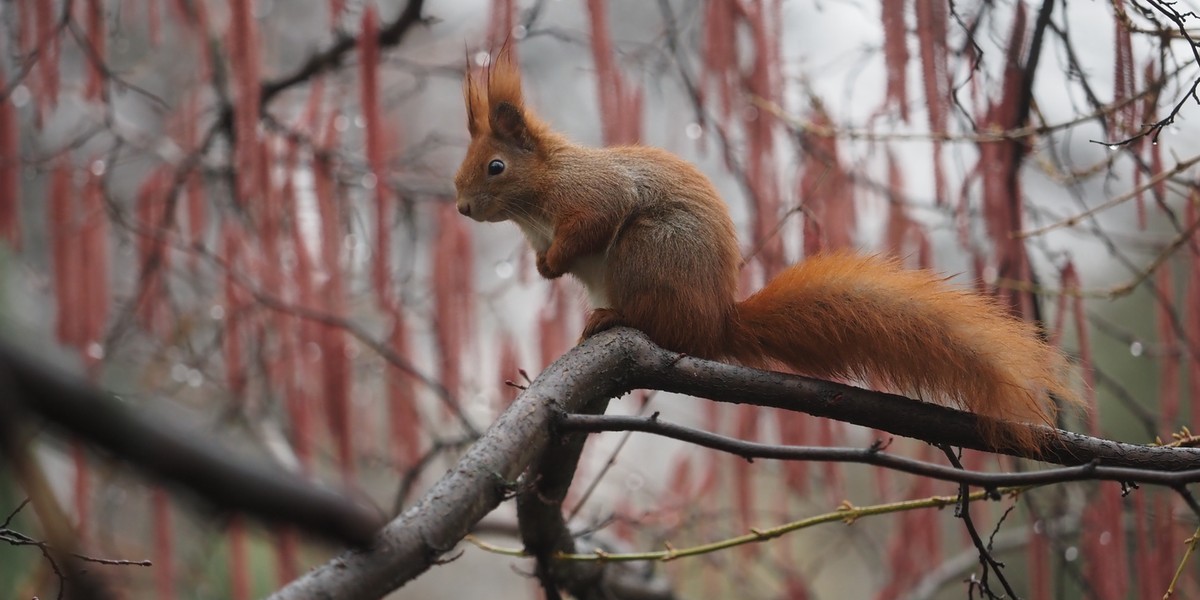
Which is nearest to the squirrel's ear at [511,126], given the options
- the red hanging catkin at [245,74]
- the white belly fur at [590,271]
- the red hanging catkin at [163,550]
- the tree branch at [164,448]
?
the white belly fur at [590,271]

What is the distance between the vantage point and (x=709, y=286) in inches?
56.8

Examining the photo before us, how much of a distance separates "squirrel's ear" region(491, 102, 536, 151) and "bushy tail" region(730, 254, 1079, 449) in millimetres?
502

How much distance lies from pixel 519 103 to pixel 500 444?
86 cm

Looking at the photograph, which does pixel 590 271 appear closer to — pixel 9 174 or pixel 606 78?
Result: pixel 606 78

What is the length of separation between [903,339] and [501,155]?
0.76 m

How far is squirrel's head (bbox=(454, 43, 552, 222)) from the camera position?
1665 millimetres

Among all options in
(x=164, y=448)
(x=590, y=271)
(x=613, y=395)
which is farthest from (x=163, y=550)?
(x=164, y=448)

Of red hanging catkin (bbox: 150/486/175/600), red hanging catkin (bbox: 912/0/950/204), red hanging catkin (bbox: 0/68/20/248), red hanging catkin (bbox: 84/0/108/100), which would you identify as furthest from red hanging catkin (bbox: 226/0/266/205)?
red hanging catkin (bbox: 912/0/950/204)

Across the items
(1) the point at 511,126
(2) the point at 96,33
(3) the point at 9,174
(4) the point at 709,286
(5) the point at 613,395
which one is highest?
(2) the point at 96,33

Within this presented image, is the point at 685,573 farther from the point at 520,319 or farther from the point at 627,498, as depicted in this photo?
the point at 520,319

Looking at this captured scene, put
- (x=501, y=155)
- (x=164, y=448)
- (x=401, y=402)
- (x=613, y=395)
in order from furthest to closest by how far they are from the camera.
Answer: (x=401, y=402), (x=501, y=155), (x=613, y=395), (x=164, y=448)

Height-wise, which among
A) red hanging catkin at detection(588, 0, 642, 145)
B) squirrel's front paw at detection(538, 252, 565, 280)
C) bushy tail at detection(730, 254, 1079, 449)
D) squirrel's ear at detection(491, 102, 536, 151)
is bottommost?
bushy tail at detection(730, 254, 1079, 449)

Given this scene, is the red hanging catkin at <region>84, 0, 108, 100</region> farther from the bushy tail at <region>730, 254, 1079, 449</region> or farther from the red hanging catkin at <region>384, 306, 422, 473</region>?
the bushy tail at <region>730, 254, 1079, 449</region>

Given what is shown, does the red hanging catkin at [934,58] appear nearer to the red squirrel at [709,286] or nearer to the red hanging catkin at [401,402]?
the red squirrel at [709,286]
